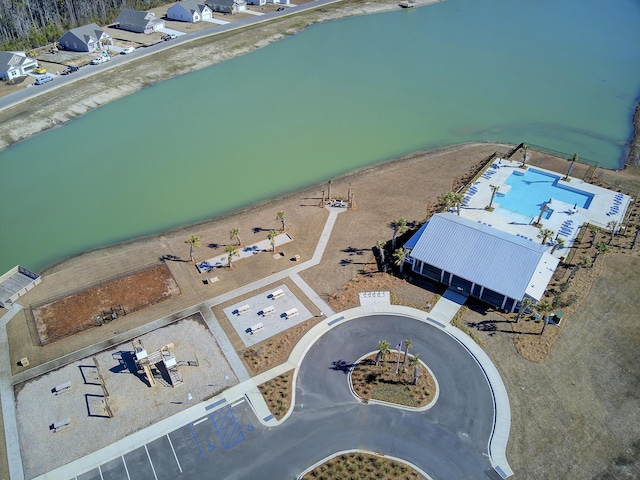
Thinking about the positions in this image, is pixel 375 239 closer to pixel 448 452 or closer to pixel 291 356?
pixel 291 356

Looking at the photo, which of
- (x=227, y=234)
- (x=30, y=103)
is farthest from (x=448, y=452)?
(x=30, y=103)

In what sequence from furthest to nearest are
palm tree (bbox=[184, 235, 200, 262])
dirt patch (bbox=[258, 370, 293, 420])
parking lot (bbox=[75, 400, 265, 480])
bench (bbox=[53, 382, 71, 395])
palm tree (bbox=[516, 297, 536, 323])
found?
palm tree (bbox=[184, 235, 200, 262]) < palm tree (bbox=[516, 297, 536, 323]) < bench (bbox=[53, 382, 71, 395]) < dirt patch (bbox=[258, 370, 293, 420]) < parking lot (bbox=[75, 400, 265, 480])

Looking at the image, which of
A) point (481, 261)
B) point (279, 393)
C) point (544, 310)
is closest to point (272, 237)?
point (279, 393)

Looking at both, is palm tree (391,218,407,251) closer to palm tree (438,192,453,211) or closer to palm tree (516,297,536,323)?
palm tree (438,192,453,211)

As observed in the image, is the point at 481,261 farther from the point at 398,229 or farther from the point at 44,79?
the point at 44,79

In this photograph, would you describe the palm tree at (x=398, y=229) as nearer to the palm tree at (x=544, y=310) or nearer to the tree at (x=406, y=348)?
the tree at (x=406, y=348)

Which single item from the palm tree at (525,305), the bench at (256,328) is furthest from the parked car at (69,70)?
the palm tree at (525,305)

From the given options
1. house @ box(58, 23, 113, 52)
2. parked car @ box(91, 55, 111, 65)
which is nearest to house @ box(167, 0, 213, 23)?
house @ box(58, 23, 113, 52)

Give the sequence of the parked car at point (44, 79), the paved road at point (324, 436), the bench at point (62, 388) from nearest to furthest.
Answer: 1. the paved road at point (324, 436)
2. the bench at point (62, 388)
3. the parked car at point (44, 79)
